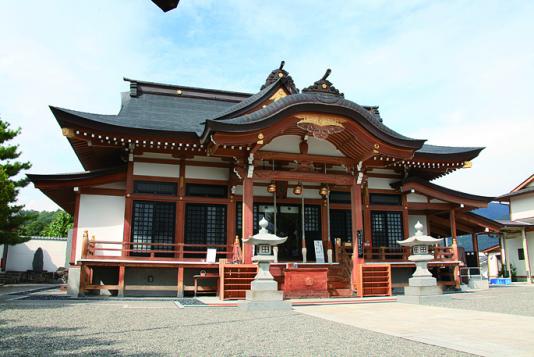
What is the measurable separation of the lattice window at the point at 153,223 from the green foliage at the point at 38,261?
2071cm

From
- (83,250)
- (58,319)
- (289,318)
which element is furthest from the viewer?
(83,250)

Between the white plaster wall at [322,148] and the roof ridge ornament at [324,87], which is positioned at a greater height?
the roof ridge ornament at [324,87]

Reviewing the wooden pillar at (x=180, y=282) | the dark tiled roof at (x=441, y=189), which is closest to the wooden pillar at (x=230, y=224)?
the wooden pillar at (x=180, y=282)

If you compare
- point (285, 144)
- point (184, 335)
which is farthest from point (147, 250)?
point (184, 335)

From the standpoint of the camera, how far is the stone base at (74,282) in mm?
13258

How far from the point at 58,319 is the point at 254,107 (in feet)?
35.3

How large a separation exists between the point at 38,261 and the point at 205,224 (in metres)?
21.9

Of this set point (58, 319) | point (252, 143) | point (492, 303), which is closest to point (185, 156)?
point (252, 143)

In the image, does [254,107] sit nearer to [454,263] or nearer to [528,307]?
[454,263]

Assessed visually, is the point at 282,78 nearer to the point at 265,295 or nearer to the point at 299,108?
the point at 299,108

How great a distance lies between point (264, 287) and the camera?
1078cm

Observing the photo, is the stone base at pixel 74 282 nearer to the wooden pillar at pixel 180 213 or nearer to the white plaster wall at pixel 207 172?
the wooden pillar at pixel 180 213

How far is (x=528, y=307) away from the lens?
34.0 ft

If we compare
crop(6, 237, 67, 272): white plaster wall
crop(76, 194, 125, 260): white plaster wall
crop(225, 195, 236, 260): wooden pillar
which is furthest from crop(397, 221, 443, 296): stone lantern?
crop(6, 237, 67, 272): white plaster wall
